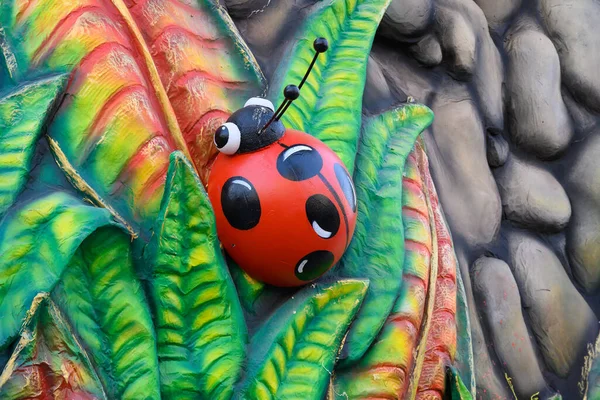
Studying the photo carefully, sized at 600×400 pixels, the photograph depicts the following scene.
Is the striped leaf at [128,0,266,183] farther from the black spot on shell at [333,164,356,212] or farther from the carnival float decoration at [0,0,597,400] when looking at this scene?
the black spot on shell at [333,164,356,212]

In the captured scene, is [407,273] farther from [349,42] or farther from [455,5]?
[455,5]

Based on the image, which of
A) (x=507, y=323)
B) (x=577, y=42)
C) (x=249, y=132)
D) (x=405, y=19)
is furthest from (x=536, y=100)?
(x=249, y=132)

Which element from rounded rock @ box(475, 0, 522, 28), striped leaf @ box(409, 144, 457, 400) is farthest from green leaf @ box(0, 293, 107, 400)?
rounded rock @ box(475, 0, 522, 28)

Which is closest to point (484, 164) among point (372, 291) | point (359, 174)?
point (359, 174)

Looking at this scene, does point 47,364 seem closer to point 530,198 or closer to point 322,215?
point 322,215

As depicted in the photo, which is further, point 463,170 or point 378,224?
point 463,170

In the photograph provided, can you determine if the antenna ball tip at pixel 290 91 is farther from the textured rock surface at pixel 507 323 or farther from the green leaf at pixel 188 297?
the textured rock surface at pixel 507 323

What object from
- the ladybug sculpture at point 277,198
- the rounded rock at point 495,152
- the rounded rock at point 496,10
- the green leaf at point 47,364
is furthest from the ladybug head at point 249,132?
the rounded rock at point 496,10
